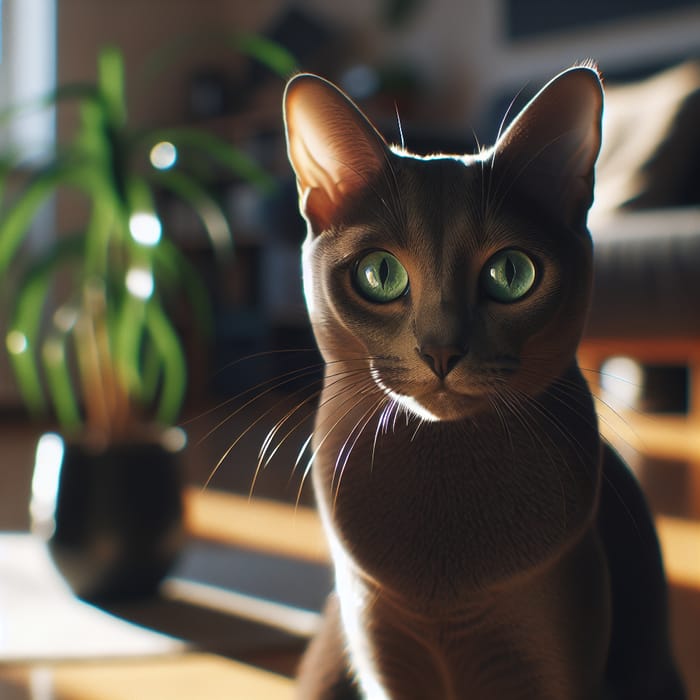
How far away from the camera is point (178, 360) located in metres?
1.17

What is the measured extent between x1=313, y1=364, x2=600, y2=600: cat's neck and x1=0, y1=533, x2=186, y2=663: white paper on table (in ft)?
1.89

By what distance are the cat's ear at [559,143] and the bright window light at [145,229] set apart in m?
0.67

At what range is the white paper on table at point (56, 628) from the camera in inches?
35.2

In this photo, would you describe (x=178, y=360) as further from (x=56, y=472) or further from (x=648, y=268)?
(x=648, y=268)

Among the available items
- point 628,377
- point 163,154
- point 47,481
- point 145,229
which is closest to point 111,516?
point 47,481

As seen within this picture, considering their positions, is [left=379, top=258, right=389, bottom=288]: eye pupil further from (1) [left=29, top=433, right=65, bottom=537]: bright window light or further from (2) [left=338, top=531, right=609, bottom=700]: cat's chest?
(1) [left=29, top=433, right=65, bottom=537]: bright window light

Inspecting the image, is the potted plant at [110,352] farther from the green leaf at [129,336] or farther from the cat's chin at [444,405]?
the cat's chin at [444,405]

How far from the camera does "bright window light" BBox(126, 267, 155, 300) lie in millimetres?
1038

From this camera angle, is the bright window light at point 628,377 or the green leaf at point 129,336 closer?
the green leaf at point 129,336

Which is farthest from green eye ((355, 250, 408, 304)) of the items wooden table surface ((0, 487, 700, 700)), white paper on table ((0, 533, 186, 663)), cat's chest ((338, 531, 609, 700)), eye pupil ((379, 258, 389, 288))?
white paper on table ((0, 533, 186, 663))

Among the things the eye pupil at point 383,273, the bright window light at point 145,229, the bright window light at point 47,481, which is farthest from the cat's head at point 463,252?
the bright window light at point 47,481

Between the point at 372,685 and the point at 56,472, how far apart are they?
679 mm

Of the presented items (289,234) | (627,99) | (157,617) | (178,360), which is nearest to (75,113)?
(289,234)

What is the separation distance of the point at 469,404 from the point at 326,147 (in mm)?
158
